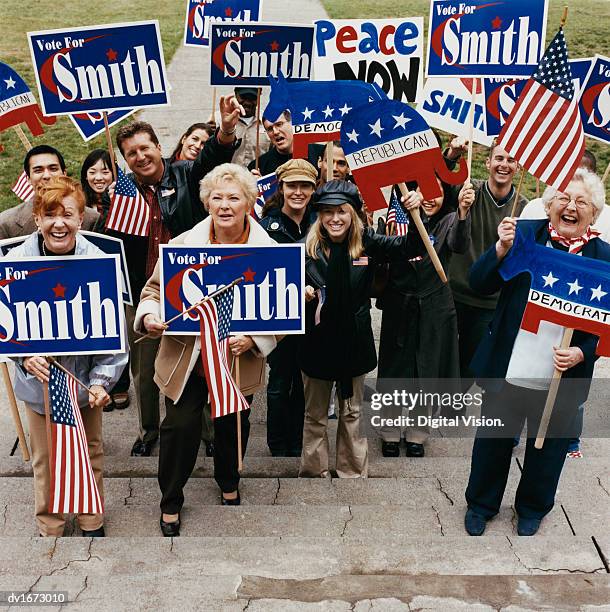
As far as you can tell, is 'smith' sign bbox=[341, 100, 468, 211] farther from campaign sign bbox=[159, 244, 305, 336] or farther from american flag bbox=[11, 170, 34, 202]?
american flag bbox=[11, 170, 34, 202]

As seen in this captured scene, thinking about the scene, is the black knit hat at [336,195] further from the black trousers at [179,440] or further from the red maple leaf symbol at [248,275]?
the black trousers at [179,440]

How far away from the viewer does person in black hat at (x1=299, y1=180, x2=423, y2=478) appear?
529 centimetres

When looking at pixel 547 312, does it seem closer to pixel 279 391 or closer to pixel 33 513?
pixel 279 391

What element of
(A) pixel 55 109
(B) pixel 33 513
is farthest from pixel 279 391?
(A) pixel 55 109

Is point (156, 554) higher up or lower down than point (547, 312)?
lower down

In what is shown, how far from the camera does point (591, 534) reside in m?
5.09

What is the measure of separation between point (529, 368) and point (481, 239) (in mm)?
1737

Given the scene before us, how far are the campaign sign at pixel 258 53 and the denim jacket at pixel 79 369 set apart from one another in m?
2.60

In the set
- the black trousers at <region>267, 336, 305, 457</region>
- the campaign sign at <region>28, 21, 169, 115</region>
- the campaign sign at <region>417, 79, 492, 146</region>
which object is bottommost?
the black trousers at <region>267, 336, 305, 457</region>

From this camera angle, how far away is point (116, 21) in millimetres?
20766

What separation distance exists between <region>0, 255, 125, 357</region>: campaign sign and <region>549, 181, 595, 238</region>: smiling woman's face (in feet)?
7.92

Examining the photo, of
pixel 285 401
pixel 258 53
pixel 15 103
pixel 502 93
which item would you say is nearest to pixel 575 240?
pixel 285 401

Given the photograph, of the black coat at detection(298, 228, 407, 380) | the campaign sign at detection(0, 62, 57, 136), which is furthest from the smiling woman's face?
the campaign sign at detection(0, 62, 57, 136)

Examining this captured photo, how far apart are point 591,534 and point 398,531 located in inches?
44.8
